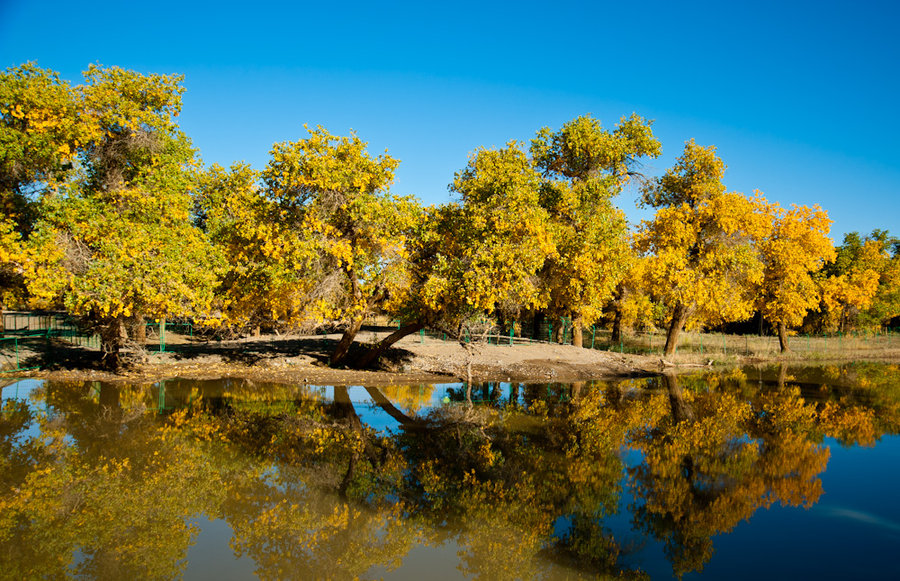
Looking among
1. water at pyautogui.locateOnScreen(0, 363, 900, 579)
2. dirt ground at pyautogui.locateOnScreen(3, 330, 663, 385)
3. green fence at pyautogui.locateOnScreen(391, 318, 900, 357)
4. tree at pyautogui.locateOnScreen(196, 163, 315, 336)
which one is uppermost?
tree at pyautogui.locateOnScreen(196, 163, 315, 336)

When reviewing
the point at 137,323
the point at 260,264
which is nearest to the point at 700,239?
the point at 260,264

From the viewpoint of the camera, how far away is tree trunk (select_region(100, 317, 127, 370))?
1909 centimetres

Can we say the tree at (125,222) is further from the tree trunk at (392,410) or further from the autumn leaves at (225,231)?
the tree trunk at (392,410)

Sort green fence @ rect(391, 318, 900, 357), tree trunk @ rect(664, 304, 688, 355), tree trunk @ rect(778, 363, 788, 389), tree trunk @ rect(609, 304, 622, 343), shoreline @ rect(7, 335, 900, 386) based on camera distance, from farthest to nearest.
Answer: tree trunk @ rect(609, 304, 622, 343)
green fence @ rect(391, 318, 900, 357)
tree trunk @ rect(664, 304, 688, 355)
tree trunk @ rect(778, 363, 788, 389)
shoreline @ rect(7, 335, 900, 386)

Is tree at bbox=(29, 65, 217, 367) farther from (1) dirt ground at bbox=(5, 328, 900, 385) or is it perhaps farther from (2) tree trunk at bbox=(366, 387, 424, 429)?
(2) tree trunk at bbox=(366, 387, 424, 429)

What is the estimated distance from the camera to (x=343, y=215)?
60.6ft

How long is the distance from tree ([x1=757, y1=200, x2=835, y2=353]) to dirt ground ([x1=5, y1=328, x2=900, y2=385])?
6774 mm

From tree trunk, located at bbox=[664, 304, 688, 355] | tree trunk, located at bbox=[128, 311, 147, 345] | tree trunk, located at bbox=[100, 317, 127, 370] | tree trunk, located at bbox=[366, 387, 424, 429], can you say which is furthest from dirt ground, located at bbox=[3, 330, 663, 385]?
tree trunk, located at bbox=[664, 304, 688, 355]

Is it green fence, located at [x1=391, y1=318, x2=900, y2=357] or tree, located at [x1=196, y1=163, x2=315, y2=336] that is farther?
green fence, located at [x1=391, y1=318, x2=900, y2=357]

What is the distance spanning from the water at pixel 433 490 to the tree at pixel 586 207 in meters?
9.56

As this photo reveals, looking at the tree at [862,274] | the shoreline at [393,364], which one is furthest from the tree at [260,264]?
the tree at [862,274]

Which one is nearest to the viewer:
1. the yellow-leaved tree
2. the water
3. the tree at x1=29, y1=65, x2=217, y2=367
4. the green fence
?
the water

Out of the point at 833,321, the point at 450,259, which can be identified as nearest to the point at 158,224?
the point at 450,259

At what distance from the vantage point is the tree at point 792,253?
3067 centimetres
